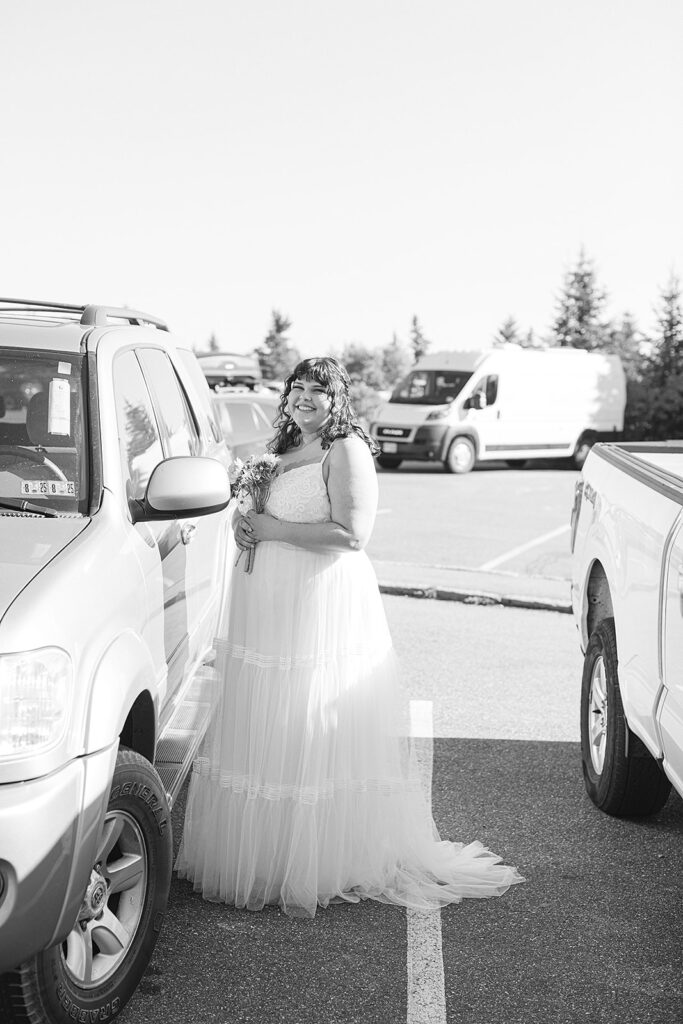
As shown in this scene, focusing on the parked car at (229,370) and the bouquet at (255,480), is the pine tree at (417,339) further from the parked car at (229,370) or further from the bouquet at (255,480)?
the bouquet at (255,480)

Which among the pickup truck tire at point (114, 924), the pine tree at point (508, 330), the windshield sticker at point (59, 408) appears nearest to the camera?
the pickup truck tire at point (114, 924)

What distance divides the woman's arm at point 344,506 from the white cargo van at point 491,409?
1866 cm

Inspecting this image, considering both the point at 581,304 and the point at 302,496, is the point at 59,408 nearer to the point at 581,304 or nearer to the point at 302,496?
the point at 302,496

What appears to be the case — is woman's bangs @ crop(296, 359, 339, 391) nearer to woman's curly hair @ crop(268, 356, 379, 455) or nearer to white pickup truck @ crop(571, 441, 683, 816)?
woman's curly hair @ crop(268, 356, 379, 455)

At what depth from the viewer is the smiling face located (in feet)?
12.5

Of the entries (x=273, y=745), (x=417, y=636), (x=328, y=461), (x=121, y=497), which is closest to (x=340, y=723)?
(x=273, y=745)

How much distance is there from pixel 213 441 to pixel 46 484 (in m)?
2.05

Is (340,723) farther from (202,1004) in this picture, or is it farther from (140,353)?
(140,353)

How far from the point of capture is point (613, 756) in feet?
14.2

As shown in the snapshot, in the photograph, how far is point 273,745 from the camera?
12.2 feet

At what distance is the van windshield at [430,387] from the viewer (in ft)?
75.4

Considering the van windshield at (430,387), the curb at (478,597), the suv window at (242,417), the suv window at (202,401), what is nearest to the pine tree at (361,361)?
the van windshield at (430,387)

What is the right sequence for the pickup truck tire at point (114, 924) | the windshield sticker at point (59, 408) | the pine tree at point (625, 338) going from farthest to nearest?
the pine tree at point (625, 338) → the windshield sticker at point (59, 408) → the pickup truck tire at point (114, 924)

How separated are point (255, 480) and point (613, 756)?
180 cm
